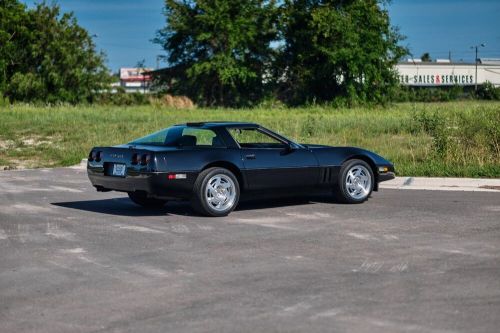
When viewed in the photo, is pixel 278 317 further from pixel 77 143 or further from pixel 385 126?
pixel 385 126

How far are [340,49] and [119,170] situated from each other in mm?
57766

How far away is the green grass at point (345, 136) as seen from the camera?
17.9m

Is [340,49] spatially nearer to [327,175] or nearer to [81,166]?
[81,166]

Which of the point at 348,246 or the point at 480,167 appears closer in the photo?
the point at 348,246

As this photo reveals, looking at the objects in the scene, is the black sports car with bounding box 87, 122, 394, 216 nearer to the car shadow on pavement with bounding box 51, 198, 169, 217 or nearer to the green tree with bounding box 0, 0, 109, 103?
the car shadow on pavement with bounding box 51, 198, 169, 217

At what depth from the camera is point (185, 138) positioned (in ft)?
37.6

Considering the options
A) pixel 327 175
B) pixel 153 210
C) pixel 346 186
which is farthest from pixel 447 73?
pixel 153 210

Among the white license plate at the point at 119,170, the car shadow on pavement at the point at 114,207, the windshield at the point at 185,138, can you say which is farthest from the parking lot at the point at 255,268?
the windshield at the point at 185,138

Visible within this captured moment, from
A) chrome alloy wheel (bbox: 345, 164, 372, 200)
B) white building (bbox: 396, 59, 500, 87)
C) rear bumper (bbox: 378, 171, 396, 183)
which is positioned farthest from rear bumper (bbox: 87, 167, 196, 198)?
white building (bbox: 396, 59, 500, 87)

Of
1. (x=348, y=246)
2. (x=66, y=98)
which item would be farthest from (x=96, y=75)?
(x=348, y=246)

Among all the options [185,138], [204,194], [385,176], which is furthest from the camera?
[385,176]

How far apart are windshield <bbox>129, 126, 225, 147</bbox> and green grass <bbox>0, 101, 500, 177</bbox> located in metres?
6.42

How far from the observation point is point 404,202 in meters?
12.7

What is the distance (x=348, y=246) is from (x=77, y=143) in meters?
18.7
